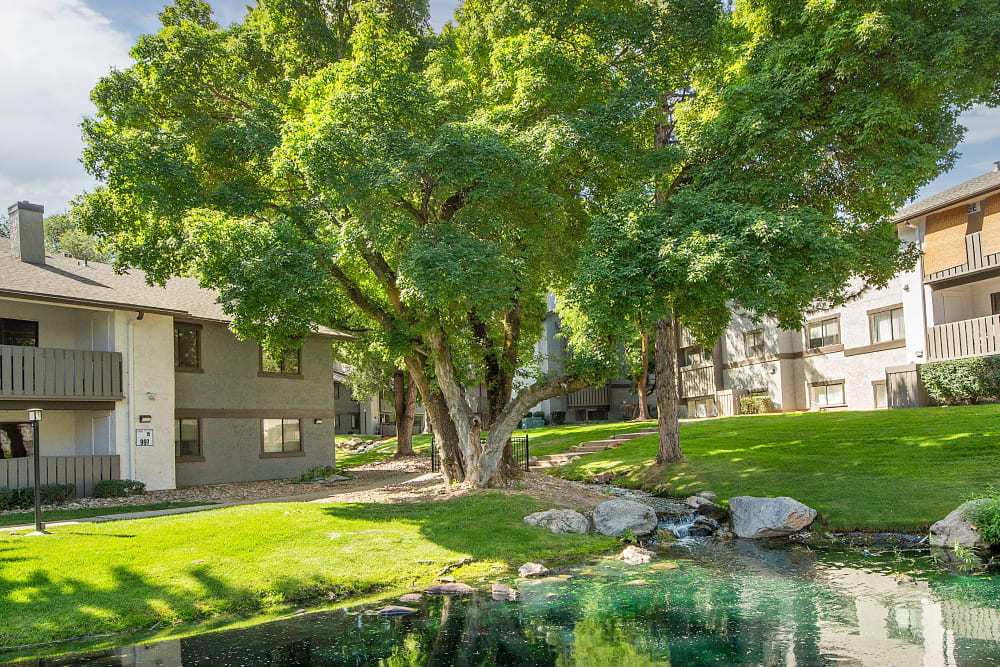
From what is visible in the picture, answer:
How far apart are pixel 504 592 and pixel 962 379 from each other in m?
21.4

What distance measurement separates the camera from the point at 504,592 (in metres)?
11.7

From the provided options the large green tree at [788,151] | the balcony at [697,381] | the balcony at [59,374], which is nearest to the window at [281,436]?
the balcony at [59,374]

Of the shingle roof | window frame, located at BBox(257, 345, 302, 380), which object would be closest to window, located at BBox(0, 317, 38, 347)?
window frame, located at BBox(257, 345, 302, 380)

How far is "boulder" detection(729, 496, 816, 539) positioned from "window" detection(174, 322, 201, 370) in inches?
740

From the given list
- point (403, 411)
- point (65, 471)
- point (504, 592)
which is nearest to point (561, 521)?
point (504, 592)

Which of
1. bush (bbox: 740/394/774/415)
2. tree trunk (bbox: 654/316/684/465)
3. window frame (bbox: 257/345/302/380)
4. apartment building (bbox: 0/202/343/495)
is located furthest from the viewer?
bush (bbox: 740/394/774/415)

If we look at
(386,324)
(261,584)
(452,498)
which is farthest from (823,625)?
(386,324)

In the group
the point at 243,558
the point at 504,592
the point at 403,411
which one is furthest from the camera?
the point at 403,411

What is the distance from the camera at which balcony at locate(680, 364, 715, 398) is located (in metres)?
40.5

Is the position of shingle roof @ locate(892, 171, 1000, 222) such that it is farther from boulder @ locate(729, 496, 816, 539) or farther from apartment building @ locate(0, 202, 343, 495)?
apartment building @ locate(0, 202, 343, 495)

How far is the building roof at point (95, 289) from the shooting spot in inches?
795

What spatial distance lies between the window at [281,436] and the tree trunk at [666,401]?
14189 millimetres

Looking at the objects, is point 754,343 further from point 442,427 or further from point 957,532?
point 957,532

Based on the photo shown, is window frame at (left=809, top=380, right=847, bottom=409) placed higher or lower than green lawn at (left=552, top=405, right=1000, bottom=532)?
higher
